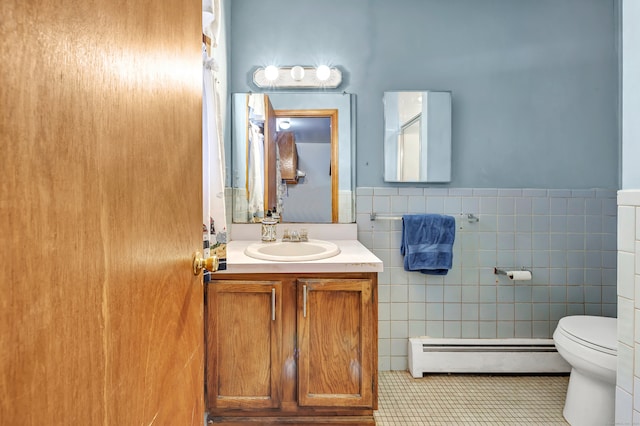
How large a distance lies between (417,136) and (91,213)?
2.00m

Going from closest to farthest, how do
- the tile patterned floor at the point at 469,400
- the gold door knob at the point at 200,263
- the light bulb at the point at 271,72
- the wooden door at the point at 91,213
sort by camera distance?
the wooden door at the point at 91,213 < the gold door knob at the point at 200,263 < the tile patterned floor at the point at 469,400 < the light bulb at the point at 271,72

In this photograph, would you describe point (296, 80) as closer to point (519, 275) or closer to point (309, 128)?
point (309, 128)

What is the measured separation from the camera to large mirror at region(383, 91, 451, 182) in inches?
82.7

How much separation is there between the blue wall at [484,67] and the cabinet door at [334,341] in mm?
902

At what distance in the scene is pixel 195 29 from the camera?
752 mm

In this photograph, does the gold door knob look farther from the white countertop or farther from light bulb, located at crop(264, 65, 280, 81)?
light bulb, located at crop(264, 65, 280, 81)

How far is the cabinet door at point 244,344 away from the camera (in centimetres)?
148

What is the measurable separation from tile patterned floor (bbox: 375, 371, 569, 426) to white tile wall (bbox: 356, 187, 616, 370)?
0.73 ft

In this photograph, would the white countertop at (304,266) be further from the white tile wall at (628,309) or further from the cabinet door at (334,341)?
the white tile wall at (628,309)

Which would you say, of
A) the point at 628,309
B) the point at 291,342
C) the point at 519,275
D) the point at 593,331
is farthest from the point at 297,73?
the point at 593,331

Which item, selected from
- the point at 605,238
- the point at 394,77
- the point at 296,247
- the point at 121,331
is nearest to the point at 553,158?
the point at 605,238

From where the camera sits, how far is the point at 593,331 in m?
1.56

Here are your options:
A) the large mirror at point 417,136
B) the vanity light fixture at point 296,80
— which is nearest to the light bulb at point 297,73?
the vanity light fixture at point 296,80

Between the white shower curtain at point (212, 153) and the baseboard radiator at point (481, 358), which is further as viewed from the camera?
the baseboard radiator at point (481, 358)
